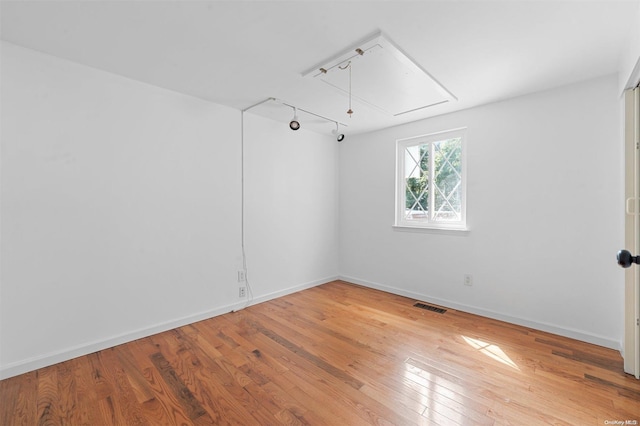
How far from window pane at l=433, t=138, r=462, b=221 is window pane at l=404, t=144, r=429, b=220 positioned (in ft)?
0.42

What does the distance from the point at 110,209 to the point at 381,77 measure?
267cm

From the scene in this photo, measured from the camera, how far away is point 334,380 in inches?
77.4

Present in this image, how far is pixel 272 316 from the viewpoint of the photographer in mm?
3123

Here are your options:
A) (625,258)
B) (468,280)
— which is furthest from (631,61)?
(468,280)

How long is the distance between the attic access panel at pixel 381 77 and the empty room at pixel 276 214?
2 cm

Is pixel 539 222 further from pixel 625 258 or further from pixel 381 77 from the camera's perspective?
pixel 381 77

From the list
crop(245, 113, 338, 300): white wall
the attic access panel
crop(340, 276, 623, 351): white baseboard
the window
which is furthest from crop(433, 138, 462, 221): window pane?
crop(245, 113, 338, 300): white wall

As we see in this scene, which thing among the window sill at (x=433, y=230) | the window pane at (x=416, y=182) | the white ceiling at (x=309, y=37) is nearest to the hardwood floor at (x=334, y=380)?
the window sill at (x=433, y=230)

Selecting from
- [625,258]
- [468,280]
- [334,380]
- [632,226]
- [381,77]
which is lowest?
[334,380]

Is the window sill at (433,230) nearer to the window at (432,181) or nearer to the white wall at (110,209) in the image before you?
the window at (432,181)

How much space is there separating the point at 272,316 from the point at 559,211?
3112mm

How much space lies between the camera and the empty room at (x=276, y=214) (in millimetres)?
1727

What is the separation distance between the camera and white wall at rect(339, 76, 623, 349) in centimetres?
243

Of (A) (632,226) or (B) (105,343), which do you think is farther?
(B) (105,343)
